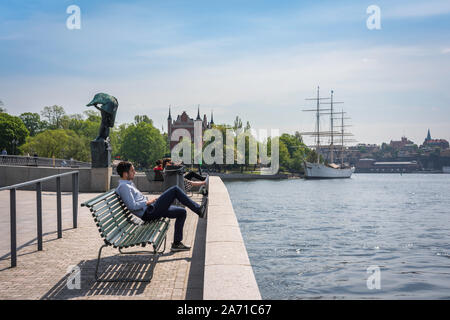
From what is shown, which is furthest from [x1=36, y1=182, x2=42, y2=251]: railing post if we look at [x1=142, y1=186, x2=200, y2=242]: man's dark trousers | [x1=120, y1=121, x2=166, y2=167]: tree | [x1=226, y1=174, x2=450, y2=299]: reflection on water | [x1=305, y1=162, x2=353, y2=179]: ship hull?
[x1=305, y1=162, x2=353, y2=179]: ship hull

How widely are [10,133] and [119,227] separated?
271ft

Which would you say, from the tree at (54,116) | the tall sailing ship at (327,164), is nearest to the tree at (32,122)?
the tree at (54,116)

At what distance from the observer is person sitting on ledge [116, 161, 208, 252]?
644 centimetres

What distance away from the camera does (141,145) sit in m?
93.8

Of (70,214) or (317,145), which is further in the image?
(317,145)

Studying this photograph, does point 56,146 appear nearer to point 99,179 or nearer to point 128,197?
point 99,179

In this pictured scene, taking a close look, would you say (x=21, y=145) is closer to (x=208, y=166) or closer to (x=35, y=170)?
(x=208, y=166)

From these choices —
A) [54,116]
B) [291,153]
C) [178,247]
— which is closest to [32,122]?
[54,116]

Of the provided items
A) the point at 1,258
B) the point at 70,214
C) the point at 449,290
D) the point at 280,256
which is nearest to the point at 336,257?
the point at 280,256

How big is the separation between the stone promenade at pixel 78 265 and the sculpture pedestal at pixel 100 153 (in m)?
9.50

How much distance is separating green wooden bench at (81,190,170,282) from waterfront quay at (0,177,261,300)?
0.30 meters

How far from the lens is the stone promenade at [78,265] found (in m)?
4.84
